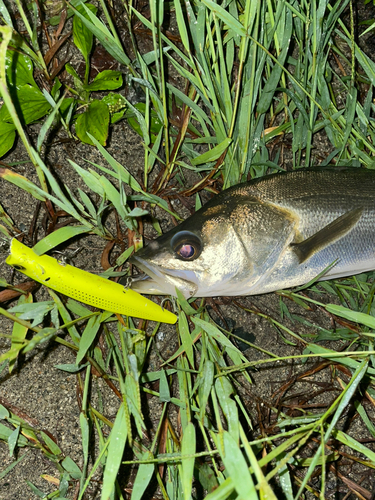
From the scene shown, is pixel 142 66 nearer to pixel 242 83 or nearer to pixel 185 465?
pixel 242 83

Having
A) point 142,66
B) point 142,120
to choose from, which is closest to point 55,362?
point 142,120

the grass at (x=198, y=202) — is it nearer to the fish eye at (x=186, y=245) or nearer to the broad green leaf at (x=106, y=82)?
the broad green leaf at (x=106, y=82)

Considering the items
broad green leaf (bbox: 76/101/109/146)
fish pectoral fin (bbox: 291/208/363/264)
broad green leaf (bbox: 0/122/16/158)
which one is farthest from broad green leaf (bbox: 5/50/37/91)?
fish pectoral fin (bbox: 291/208/363/264)

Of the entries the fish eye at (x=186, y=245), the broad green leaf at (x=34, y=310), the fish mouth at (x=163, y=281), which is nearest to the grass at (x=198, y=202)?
the broad green leaf at (x=34, y=310)

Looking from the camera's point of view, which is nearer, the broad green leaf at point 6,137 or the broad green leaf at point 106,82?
the broad green leaf at point 6,137

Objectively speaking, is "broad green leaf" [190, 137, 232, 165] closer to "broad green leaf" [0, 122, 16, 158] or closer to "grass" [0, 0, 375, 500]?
"grass" [0, 0, 375, 500]

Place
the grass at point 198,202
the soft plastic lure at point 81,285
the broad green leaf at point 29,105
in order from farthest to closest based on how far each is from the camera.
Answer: the broad green leaf at point 29,105 < the grass at point 198,202 < the soft plastic lure at point 81,285
